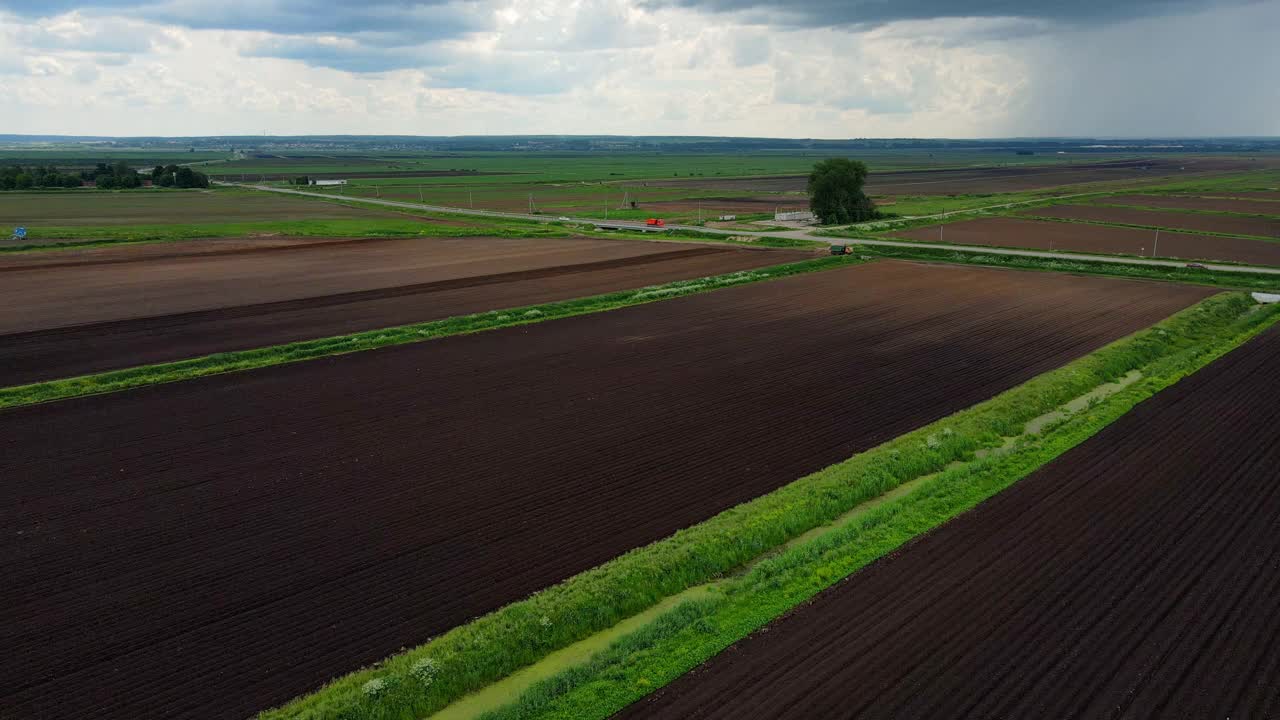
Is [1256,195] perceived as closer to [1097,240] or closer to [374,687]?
[1097,240]

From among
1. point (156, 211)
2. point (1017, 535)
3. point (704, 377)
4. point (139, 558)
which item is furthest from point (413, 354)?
point (156, 211)

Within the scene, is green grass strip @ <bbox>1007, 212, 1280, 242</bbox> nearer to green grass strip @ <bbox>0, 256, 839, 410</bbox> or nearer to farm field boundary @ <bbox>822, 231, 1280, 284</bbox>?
farm field boundary @ <bbox>822, 231, 1280, 284</bbox>

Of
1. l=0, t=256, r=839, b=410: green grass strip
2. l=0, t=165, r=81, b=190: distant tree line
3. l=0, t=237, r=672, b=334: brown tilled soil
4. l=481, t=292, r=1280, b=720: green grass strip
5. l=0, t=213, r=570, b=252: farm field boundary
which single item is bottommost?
l=481, t=292, r=1280, b=720: green grass strip

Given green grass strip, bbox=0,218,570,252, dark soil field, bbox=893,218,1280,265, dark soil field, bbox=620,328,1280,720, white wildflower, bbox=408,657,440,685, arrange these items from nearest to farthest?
1. dark soil field, bbox=620,328,1280,720
2. white wildflower, bbox=408,657,440,685
3. dark soil field, bbox=893,218,1280,265
4. green grass strip, bbox=0,218,570,252

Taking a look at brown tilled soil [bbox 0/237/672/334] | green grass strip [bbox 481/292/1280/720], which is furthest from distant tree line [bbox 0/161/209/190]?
green grass strip [bbox 481/292/1280/720]

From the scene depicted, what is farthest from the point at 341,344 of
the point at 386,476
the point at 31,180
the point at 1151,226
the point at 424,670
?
the point at 31,180

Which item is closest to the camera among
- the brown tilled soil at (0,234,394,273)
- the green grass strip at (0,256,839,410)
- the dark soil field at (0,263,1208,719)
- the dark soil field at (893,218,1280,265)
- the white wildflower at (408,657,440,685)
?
the white wildflower at (408,657,440,685)

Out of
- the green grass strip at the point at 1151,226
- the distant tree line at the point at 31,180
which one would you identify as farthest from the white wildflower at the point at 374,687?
the distant tree line at the point at 31,180

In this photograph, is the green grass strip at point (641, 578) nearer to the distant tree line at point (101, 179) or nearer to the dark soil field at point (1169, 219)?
the dark soil field at point (1169, 219)
